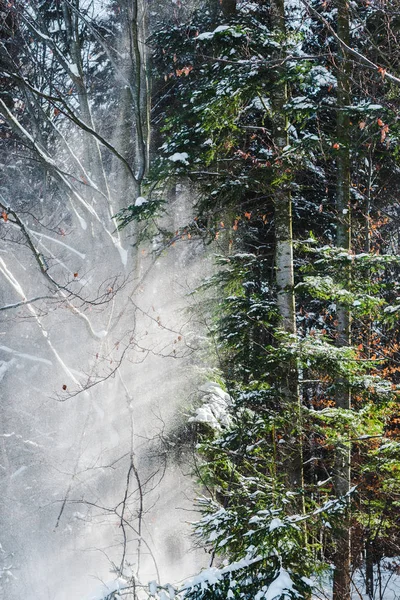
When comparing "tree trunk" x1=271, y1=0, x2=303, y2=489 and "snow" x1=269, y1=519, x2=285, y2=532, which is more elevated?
"tree trunk" x1=271, y1=0, x2=303, y2=489

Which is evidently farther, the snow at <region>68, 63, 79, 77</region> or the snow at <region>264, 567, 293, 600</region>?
the snow at <region>68, 63, 79, 77</region>

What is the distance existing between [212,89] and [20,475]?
40.6 ft

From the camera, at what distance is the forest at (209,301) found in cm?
525

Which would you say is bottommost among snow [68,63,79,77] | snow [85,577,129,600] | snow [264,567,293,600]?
snow [264,567,293,600]

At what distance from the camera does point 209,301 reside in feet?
23.4

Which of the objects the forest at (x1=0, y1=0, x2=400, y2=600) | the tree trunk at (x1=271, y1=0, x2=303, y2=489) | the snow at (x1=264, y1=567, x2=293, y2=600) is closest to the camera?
the snow at (x1=264, y1=567, x2=293, y2=600)

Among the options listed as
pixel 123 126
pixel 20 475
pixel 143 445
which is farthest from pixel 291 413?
pixel 20 475

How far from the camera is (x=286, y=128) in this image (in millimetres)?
6453

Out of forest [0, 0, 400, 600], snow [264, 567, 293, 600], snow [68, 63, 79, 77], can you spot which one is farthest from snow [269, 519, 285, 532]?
snow [68, 63, 79, 77]

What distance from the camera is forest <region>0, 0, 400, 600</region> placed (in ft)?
17.2

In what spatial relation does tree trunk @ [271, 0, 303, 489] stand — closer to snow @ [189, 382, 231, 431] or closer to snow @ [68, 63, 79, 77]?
snow @ [189, 382, 231, 431]

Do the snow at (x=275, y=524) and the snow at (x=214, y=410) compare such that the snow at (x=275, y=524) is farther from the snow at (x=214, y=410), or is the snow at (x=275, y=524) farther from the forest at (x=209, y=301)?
the snow at (x=214, y=410)

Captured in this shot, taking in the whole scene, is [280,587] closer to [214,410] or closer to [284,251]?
[214,410]

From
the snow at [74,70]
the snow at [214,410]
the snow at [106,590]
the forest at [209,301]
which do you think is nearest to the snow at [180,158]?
the forest at [209,301]
